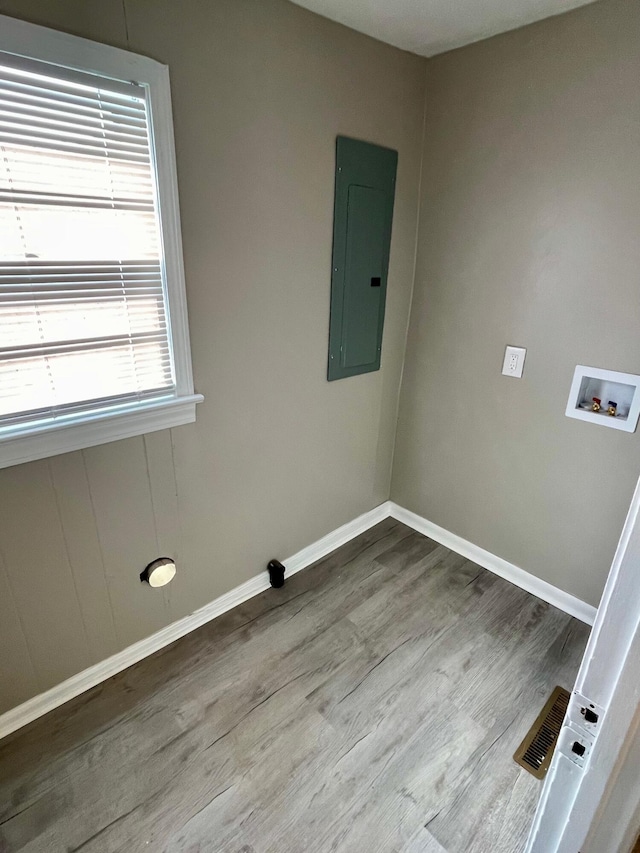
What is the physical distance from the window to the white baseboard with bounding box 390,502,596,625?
1.66 meters

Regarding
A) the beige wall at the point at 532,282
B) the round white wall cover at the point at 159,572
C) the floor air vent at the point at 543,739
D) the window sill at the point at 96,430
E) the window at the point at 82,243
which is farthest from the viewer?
the round white wall cover at the point at 159,572

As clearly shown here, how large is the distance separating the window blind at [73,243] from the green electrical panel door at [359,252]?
0.77 metres

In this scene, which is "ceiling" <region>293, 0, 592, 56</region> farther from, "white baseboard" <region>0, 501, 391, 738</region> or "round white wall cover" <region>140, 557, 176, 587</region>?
"white baseboard" <region>0, 501, 391, 738</region>

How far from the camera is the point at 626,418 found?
5.41 feet

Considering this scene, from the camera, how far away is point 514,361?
1905mm

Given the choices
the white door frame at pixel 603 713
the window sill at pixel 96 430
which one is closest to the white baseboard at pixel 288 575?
the window sill at pixel 96 430

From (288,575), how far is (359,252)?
1553mm

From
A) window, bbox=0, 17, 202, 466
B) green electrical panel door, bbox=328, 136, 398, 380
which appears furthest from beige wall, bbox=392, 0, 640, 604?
window, bbox=0, 17, 202, 466

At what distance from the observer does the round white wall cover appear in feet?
5.31

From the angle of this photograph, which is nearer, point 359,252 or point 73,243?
point 73,243

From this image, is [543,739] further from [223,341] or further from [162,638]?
[223,341]

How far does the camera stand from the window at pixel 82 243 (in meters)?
1.07

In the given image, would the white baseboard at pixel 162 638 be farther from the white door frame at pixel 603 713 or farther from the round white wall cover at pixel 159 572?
the white door frame at pixel 603 713

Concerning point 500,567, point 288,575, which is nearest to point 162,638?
point 288,575
